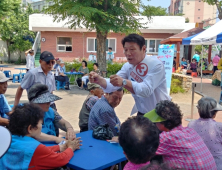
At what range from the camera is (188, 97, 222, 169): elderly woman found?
8.37 ft

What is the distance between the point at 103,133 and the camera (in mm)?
2828

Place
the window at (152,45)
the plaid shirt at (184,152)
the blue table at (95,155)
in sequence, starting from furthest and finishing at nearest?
the window at (152,45) < the blue table at (95,155) < the plaid shirt at (184,152)

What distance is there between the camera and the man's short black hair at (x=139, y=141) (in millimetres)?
1550

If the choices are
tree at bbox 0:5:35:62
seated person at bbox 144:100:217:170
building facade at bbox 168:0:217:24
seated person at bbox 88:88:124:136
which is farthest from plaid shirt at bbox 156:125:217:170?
building facade at bbox 168:0:217:24

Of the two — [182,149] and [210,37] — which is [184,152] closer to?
[182,149]

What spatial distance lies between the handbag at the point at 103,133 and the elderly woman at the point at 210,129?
946 mm

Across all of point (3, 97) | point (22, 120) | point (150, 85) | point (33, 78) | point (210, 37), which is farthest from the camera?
point (210, 37)

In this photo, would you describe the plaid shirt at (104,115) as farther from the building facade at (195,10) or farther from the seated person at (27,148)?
the building facade at (195,10)

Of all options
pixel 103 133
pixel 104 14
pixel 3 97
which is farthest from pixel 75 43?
pixel 103 133

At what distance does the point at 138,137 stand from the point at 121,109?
20.1ft

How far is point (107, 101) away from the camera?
311cm

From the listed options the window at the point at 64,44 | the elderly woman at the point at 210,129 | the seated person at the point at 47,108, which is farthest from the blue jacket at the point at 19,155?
the window at the point at 64,44

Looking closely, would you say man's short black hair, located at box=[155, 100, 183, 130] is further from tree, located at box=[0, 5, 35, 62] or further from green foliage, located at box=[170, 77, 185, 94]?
tree, located at box=[0, 5, 35, 62]

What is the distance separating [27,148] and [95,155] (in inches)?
27.0
